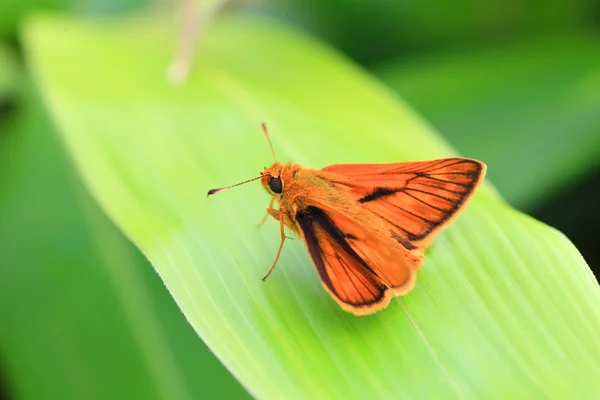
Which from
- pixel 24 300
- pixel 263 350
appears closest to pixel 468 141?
pixel 263 350

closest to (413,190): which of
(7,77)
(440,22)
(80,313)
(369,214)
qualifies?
(369,214)

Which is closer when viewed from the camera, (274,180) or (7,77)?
(274,180)

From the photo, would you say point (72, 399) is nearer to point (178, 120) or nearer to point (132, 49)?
point (178, 120)

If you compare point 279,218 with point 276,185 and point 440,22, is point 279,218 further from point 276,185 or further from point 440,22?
point 440,22

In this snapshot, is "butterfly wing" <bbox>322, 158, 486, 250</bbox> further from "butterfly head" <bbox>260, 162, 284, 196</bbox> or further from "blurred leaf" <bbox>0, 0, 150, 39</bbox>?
"blurred leaf" <bbox>0, 0, 150, 39</bbox>

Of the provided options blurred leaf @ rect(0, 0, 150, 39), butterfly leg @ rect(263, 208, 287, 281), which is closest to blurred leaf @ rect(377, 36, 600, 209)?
butterfly leg @ rect(263, 208, 287, 281)

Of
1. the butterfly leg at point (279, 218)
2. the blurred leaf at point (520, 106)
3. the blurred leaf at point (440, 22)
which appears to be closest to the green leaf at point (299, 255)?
the butterfly leg at point (279, 218)

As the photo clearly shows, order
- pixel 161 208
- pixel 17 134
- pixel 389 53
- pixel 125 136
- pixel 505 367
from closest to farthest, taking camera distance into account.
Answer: pixel 505 367
pixel 161 208
pixel 125 136
pixel 17 134
pixel 389 53
